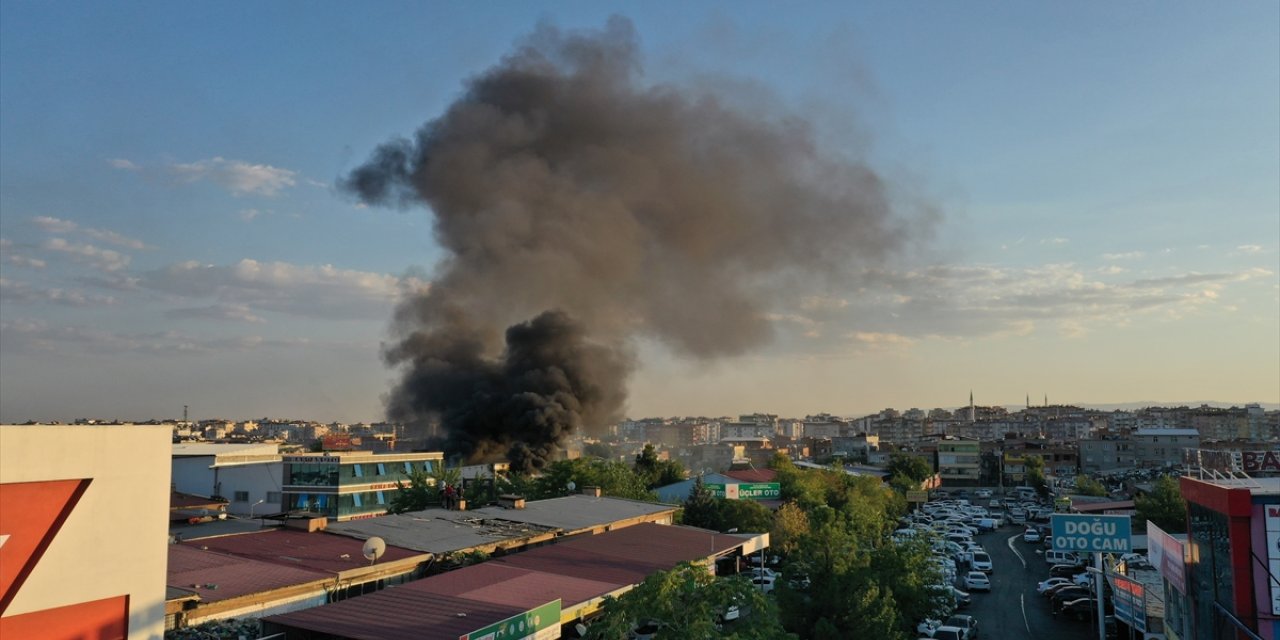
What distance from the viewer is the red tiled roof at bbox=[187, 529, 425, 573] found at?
13531mm

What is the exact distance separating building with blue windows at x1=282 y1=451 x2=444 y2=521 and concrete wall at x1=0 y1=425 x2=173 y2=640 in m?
27.2

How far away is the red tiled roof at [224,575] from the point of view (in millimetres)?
11117

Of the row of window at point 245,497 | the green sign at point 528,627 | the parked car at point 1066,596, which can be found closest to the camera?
the green sign at point 528,627

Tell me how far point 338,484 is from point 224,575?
23.3 metres

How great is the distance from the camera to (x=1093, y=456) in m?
72.3

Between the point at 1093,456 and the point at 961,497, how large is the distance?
2016cm

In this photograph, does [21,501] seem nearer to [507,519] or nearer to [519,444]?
[507,519]

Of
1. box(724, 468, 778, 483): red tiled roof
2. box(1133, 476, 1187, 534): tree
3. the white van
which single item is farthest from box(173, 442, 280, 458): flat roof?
box(1133, 476, 1187, 534): tree

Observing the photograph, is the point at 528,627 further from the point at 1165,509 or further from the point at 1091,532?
the point at 1165,509

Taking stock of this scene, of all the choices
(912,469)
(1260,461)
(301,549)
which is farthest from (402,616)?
(912,469)

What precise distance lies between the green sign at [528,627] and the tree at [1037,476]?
180 feet

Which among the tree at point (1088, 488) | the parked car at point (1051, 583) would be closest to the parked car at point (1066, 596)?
the parked car at point (1051, 583)

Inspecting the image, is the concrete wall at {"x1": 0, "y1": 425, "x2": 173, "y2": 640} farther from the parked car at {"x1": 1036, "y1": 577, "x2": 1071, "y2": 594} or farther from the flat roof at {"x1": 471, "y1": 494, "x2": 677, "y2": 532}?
the parked car at {"x1": 1036, "y1": 577, "x2": 1071, "y2": 594}

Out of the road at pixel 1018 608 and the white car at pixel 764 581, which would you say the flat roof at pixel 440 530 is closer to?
the white car at pixel 764 581
